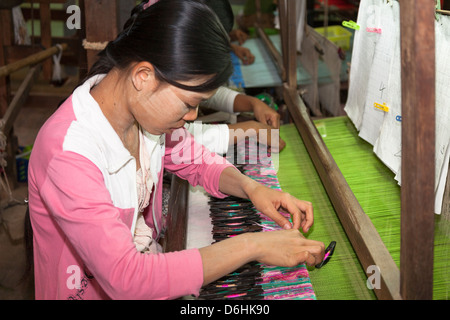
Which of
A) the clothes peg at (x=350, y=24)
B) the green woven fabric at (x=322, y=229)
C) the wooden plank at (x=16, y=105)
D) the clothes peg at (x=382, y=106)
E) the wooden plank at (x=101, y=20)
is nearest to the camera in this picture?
the green woven fabric at (x=322, y=229)

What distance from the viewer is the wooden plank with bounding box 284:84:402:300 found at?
1212mm

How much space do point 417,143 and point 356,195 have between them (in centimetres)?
89

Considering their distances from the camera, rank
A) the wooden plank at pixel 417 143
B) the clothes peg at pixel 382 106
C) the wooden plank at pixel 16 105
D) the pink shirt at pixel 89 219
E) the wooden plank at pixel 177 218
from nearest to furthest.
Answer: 1. the wooden plank at pixel 417 143
2. the pink shirt at pixel 89 219
3. the wooden plank at pixel 177 218
4. the clothes peg at pixel 382 106
5. the wooden plank at pixel 16 105

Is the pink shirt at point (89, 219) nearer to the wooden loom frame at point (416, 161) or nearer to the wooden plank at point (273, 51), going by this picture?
the wooden loom frame at point (416, 161)

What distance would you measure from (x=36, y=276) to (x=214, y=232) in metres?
0.55

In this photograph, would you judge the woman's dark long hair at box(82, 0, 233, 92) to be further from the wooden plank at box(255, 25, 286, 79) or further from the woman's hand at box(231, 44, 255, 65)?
the woman's hand at box(231, 44, 255, 65)

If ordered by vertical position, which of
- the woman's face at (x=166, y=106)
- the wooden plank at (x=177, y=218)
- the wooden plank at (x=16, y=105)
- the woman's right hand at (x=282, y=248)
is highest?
the woman's face at (x=166, y=106)

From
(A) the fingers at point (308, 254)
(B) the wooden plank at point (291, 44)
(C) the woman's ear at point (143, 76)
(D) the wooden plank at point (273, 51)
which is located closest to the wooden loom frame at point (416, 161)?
(A) the fingers at point (308, 254)

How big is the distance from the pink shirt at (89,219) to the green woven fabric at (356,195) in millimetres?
500

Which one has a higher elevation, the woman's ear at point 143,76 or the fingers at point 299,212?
the woman's ear at point 143,76

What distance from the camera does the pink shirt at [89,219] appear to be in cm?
113

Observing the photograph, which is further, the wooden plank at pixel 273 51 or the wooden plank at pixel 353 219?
the wooden plank at pixel 273 51

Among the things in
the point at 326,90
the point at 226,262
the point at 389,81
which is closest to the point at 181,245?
the point at 226,262

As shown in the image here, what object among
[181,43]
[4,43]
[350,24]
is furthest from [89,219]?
[4,43]
